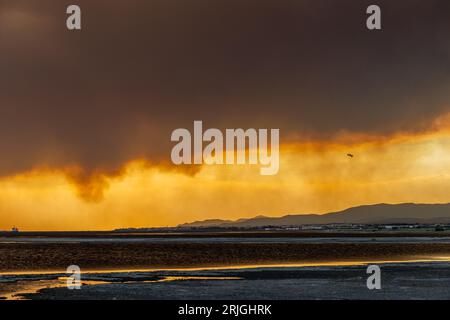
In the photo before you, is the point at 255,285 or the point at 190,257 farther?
the point at 190,257

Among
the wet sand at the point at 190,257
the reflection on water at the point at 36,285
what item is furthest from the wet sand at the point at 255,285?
the wet sand at the point at 190,257

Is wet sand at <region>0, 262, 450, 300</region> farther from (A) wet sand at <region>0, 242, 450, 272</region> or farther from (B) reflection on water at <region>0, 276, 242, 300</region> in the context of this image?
(A) wet sand at <region>0, 242, 450, 272</region>

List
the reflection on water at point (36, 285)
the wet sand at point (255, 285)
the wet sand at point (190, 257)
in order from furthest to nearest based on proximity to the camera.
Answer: the wet sand at point (190, 257), the reflection on water at point (36, 285), the wet sand at point (255, 285)

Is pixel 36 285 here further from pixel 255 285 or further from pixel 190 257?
pixel 190 257

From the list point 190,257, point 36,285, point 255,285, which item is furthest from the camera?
point 190,257

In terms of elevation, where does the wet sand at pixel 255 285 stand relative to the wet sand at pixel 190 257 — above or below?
above

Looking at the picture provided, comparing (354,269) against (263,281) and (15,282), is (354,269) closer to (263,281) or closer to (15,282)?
(263,281)

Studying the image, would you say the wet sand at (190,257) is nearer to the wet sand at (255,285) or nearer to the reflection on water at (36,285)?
the wet sand at (255,285)

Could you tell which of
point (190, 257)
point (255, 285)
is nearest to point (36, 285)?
point (255, 285)

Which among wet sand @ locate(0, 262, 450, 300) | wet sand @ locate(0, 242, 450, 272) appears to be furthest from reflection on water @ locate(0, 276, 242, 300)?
wet sand @ locate(0, 242, 450, 272)

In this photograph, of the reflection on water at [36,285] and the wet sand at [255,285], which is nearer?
the wet sand at [255,285]

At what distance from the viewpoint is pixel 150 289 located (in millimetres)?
41375
